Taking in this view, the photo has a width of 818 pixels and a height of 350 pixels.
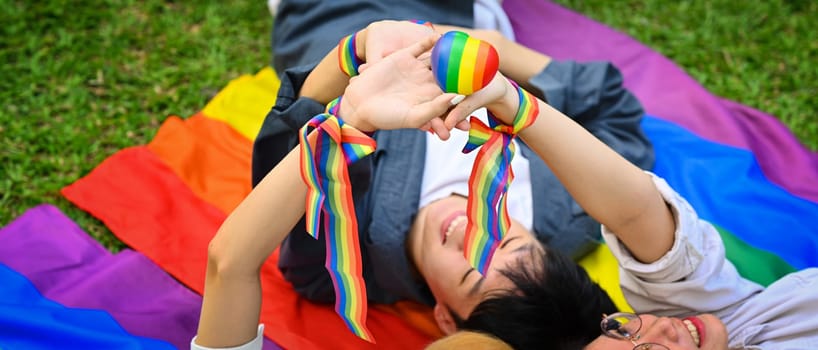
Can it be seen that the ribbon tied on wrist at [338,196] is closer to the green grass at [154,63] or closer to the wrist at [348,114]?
the wrist at [348,114]

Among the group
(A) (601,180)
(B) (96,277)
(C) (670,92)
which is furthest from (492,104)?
(C) (670,92)

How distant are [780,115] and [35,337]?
271cm

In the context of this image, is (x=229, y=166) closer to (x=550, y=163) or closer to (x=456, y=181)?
(x=456, y=181)

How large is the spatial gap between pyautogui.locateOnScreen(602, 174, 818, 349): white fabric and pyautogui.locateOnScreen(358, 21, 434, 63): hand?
687mm

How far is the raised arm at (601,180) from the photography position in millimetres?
1589

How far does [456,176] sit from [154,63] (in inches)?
59.0

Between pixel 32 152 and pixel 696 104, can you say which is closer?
pixel 32 152

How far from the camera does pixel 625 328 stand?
5.57 feet

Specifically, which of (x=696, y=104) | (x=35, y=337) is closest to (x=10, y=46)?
(x=35, y=337)

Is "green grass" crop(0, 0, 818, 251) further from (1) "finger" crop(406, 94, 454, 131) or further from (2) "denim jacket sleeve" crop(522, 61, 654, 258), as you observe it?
(1) "finger" crop(406, 94, 454, 131)

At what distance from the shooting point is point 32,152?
8.57 feet

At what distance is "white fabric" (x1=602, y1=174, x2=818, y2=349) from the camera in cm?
182

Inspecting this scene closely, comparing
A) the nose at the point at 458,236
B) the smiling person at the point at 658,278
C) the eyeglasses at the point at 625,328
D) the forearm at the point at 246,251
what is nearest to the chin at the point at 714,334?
the smiling person at the point at 658,278

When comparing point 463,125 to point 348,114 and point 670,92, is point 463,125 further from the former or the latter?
point 670,92
